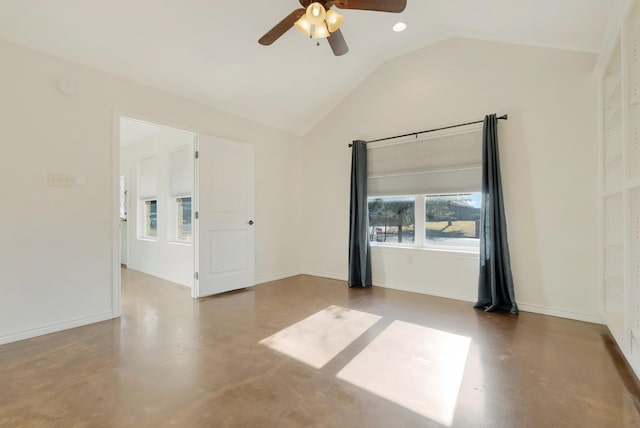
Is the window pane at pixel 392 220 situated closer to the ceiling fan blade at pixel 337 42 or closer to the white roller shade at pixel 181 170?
the ceiling fan blade at pixel 337 42

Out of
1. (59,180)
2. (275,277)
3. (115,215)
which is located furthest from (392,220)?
(59,180)

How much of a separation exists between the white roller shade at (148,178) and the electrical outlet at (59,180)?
2.36m

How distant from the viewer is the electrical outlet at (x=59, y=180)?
2670 millimetres

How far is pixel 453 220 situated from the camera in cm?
387

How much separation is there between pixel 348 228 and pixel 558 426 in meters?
3.37

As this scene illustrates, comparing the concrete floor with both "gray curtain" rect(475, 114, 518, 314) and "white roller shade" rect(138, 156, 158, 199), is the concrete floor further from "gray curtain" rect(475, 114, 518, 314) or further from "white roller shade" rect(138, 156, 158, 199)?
"white roller shade" rect(138, 156, 158, 199)

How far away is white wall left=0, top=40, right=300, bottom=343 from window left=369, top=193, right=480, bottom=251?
320 cm

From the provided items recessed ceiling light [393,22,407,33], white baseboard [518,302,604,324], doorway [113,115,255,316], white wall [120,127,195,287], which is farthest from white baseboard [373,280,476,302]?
recessed ceiling light [393,22,407,33]

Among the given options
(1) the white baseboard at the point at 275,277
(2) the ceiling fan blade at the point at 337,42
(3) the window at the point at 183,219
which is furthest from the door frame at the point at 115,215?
(2) the ceiling fan blade at the point at 337,42

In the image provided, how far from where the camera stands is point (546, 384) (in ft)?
6.09

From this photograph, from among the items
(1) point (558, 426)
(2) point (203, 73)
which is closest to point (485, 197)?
(1) point (558, 426)

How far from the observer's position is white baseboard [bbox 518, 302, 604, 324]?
9.56 feet

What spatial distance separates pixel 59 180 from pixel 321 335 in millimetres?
2827

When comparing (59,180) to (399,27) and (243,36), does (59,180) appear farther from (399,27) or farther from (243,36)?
(399,27)
